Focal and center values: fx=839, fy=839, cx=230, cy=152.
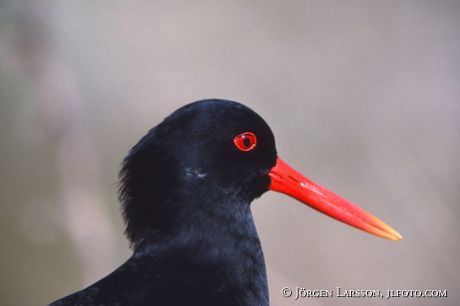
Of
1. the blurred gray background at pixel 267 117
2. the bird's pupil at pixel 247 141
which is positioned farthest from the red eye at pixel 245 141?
the blurred gray background at pixel 267 117

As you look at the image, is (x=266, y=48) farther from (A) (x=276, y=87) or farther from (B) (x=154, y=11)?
(B) (x=154, y=11)

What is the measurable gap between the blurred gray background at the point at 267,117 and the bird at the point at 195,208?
94.0 inches

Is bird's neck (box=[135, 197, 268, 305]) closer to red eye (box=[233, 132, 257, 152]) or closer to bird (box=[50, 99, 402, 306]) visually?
bird (box=[50, 99, 402, 306])

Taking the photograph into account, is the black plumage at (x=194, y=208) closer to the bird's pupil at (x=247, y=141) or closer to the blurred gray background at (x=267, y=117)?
the bird's pupil at (x=247, y=141)

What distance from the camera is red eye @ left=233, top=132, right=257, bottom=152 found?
3.88m

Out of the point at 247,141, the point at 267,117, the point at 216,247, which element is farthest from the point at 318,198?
the point at 267,117

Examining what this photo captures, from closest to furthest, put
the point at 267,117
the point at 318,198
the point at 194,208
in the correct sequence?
the point at 194,208 → the point at 318,198 → the point at 267,117

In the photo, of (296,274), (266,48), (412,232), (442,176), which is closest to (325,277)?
(296,274)

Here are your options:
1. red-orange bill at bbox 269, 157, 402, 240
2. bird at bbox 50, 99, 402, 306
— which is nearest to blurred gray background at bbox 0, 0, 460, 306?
red-orange bill at bbox 269, 157, 402, 240

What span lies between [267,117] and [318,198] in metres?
3.65

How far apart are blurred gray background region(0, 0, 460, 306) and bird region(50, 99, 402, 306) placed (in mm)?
2389

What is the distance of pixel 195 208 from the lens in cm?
373

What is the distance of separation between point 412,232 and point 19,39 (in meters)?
3.65

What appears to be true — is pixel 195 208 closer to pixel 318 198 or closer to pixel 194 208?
pixel 194 208
